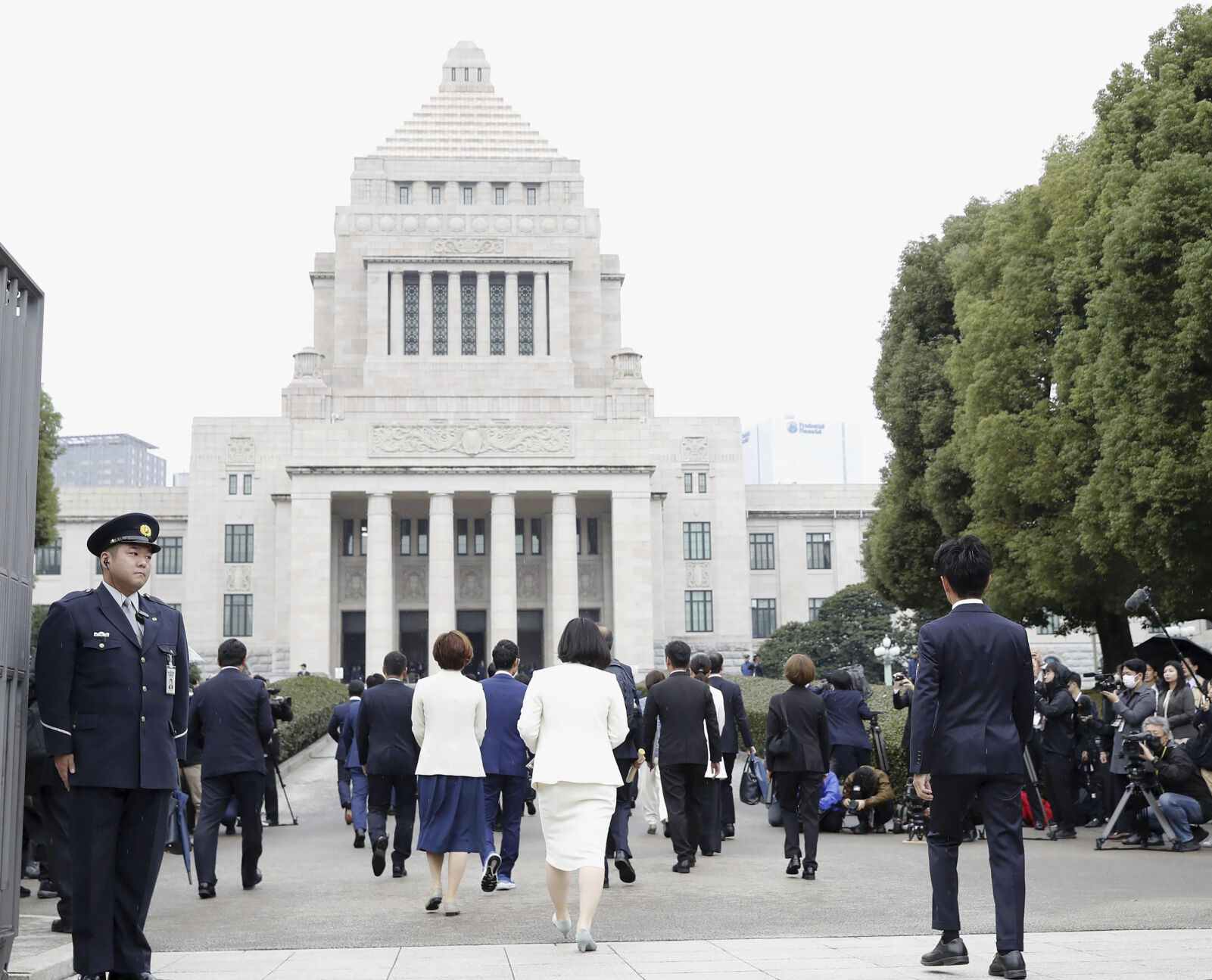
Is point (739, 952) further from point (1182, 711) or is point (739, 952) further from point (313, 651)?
point (313, 651)

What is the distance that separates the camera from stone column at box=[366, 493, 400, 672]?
49.4 metres

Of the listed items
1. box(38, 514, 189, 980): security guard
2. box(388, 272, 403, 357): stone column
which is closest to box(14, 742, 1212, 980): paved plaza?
box(38, 514, 189, 980): security guard

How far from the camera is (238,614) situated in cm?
5384

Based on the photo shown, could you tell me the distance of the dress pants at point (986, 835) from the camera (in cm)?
682

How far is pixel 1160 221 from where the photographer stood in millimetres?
18906

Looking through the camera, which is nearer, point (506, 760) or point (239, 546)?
point (506, 760)

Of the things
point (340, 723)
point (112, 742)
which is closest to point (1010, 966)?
point (112, 742)

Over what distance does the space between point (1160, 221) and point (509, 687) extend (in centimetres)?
1251

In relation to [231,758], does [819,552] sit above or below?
above

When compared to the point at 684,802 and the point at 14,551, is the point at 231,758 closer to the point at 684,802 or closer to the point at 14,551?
the point at 684,802

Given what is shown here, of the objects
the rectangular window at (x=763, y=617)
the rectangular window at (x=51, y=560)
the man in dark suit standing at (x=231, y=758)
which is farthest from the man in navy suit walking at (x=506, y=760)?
the rectangular window at (x=51, y=560)

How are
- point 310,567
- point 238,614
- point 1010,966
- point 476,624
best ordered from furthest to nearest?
point 476,624
point 238,614
point 310,567
point 1010,966

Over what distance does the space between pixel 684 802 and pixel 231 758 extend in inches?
154

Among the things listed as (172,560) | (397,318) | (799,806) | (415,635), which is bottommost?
(799,806)
